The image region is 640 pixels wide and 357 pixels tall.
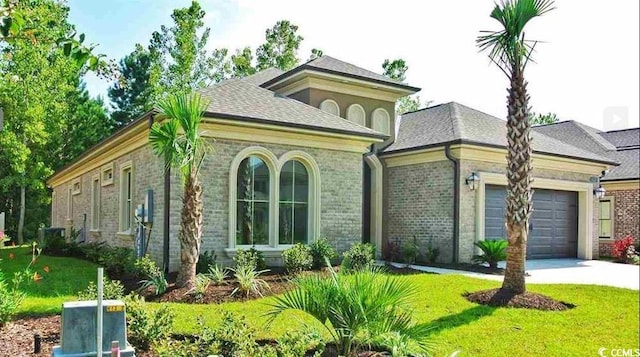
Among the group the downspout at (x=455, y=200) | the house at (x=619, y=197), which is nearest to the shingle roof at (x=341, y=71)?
the downspout at (x=455, y=200)

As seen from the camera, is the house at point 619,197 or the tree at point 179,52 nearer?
the tree at point 179,52

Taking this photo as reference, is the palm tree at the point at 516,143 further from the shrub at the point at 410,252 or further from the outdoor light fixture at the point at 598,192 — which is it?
the outdoor light fixture at the point at 598,192

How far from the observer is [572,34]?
8.66 metres

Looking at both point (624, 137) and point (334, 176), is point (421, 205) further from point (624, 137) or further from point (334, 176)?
point (624, 137)

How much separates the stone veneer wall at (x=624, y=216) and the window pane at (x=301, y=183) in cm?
1227

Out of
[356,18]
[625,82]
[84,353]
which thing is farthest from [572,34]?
[84,353]

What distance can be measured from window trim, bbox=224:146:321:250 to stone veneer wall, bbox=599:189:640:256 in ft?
39.4

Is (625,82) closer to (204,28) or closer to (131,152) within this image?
(204,28)

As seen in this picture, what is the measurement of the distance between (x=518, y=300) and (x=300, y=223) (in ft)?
16.6

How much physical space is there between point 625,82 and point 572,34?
1.13 metres

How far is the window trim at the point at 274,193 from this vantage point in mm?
10578

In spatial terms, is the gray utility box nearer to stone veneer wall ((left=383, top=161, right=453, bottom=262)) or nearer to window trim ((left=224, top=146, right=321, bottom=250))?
window trim ((left=224, top=146, right=321, bottom=250))

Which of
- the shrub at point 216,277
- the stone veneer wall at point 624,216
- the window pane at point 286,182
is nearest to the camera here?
the shrub at point 216,277

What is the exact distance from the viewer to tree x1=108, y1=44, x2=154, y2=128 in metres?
7.73
